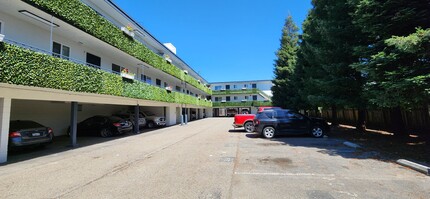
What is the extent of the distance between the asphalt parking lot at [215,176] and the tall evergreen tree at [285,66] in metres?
20.1

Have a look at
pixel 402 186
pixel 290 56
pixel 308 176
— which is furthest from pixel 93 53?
pixel 290 56

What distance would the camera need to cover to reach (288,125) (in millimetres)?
13000

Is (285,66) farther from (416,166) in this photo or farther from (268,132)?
(416,166)

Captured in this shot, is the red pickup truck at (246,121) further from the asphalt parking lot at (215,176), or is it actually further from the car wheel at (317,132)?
the asphalt parking lot at (215,176)

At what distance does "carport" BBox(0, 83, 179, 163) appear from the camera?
7965 millimetres

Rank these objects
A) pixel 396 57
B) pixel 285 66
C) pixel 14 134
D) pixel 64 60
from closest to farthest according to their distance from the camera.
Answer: pixel 396 57, pixel 14 134, pixel 64 60, pixel 285 66

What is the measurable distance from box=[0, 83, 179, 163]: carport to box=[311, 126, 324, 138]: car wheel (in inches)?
463

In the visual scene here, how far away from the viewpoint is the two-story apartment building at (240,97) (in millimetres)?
55844

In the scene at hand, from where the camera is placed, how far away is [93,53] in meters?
14.3

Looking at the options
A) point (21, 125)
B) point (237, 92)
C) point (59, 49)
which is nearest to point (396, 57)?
point (21, 125)

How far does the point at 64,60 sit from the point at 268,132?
35.0 ft

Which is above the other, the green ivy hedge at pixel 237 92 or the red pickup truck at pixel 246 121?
the green ivy hedge at pixel 237 92

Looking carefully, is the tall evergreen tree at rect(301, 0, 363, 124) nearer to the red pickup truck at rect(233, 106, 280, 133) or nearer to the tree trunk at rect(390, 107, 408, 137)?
the tree trunk at rect(390, 107, 408, 137)

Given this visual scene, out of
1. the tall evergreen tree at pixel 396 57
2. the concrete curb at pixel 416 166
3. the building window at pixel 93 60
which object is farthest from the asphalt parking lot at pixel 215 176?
the building window at pixel 93 60
